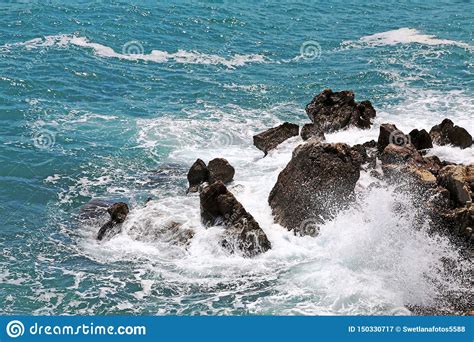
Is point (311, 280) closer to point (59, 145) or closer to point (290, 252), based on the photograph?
point (290, 252)

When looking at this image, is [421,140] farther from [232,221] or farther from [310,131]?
[232,221]

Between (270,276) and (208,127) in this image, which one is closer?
(270,276)

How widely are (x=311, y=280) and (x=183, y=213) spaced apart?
5.43 metres

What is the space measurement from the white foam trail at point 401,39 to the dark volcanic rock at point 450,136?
1944cm

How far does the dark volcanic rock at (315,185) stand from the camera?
65.0ft

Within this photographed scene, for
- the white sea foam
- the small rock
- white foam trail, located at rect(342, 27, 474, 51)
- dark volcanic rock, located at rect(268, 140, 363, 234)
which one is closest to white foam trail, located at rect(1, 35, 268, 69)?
white foam trail, located at rect(342, 27, 474, 51)

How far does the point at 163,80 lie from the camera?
3644 cm

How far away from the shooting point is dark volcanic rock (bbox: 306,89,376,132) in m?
27.3

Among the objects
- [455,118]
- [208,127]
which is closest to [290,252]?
[208,127]

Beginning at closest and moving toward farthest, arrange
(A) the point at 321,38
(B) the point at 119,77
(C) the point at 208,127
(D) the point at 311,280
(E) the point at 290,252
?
(D) the point at 311,280, (E) the point at 290,252, (C) the point at 208,127, (B) the point at 119,77, (A) the point at 321,38

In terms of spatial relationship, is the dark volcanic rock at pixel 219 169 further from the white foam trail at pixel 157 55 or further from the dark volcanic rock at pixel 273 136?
the white foam trail at pixel 157 55

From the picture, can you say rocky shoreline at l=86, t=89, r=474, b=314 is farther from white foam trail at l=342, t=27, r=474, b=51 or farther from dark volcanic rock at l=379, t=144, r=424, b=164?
white foam trail at l=342, t=27, r=474, b=51

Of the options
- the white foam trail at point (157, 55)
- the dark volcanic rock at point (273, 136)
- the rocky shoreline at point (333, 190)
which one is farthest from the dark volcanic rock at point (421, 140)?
the white foam trail at point (157, 55)

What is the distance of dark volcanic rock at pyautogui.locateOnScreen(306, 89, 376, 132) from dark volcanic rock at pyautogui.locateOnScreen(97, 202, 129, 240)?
399 inches
